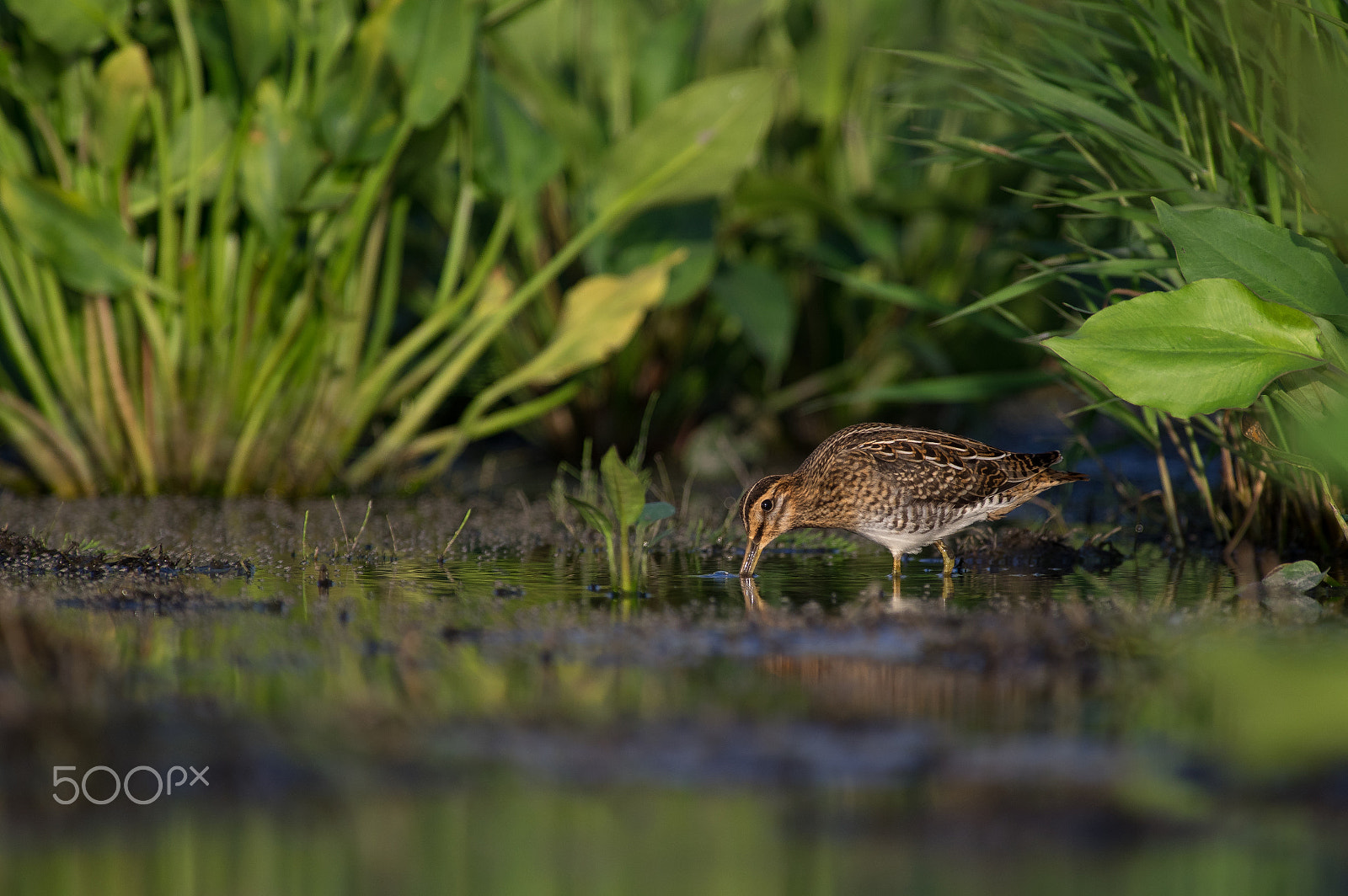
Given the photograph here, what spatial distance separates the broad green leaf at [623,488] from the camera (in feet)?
13.1

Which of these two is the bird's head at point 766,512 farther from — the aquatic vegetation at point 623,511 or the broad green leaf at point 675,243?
the broad green leaf at point 675,243

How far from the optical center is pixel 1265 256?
3.73m

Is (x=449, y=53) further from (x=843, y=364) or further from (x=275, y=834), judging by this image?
(x=275, y=834)

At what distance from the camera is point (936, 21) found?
777 cm

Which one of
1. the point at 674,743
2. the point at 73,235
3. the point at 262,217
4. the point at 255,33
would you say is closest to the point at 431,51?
the point at 255,33

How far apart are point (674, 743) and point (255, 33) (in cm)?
353

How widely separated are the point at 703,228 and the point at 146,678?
12.8 feet

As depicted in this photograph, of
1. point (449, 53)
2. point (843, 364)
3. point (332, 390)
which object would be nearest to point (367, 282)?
point (332, 390)

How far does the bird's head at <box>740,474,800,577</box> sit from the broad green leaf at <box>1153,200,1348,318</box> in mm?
1600

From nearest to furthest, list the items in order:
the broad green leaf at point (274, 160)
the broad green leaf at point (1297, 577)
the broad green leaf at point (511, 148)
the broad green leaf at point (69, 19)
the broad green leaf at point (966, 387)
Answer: the broad green leaf at point (1297, 577) < the broad green leaf at point (69, 19) < the broad green leaf at point (274, 160) < the broad green leaf at point (966, 387) < the broad green leaf at point (511, 148)

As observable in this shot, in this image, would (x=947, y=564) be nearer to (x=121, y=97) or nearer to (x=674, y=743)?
(x=674, y=743)

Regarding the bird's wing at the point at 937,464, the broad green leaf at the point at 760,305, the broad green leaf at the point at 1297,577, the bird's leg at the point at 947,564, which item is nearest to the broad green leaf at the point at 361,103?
the broad green leaf at the point at 760,305

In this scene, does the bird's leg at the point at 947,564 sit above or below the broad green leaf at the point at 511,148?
below

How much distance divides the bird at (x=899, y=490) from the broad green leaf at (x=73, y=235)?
7.75 ft
